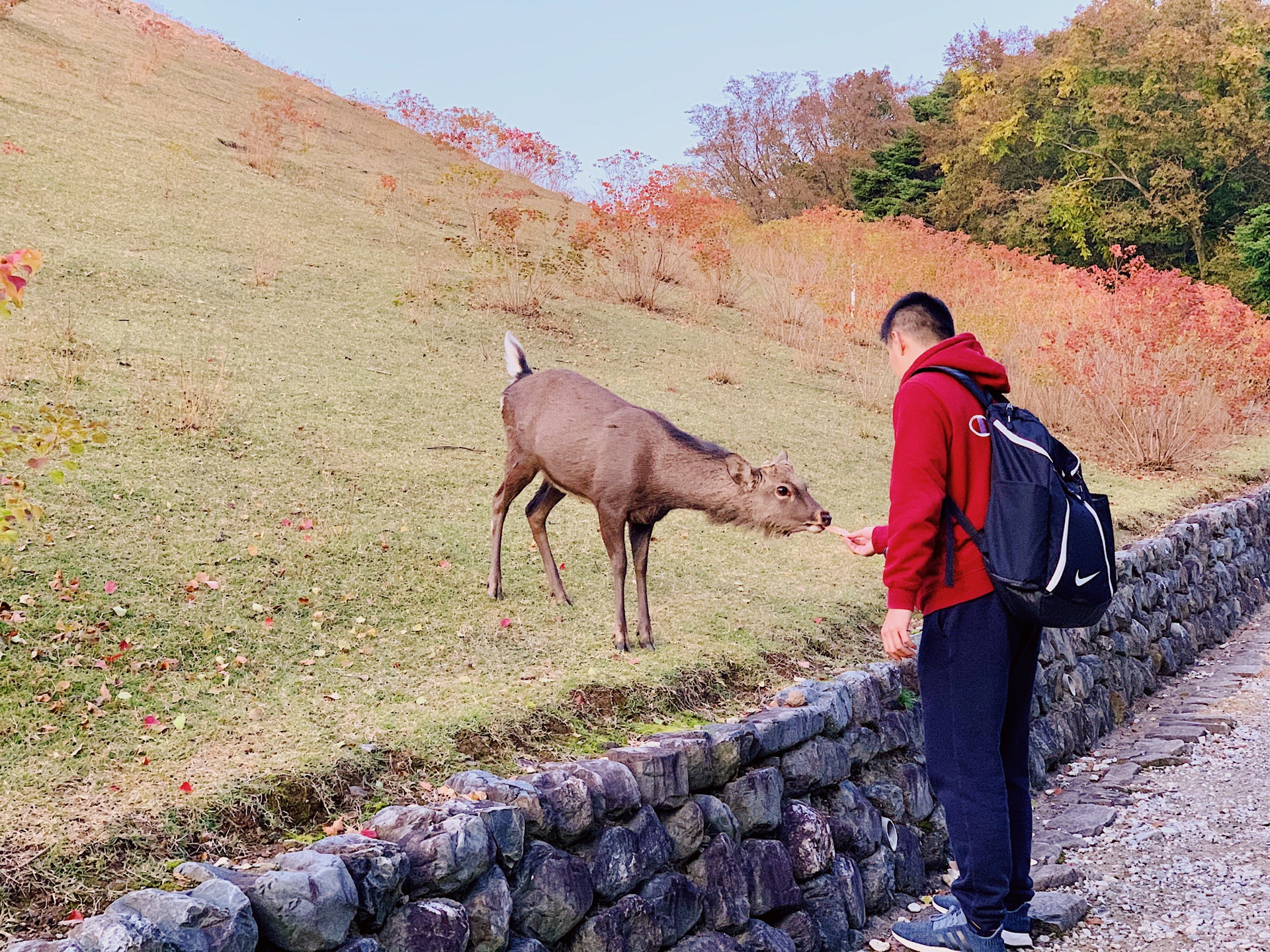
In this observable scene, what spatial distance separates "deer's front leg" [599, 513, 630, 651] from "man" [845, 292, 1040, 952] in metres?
2.25

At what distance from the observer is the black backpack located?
10.9 ft

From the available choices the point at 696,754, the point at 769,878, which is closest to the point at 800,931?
the point at 769,878

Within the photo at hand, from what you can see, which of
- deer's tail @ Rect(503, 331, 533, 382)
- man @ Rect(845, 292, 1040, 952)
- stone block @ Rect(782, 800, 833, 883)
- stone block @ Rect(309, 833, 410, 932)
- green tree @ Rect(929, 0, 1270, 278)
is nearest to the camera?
stone block @ Rect(309, 833, 410, 932)

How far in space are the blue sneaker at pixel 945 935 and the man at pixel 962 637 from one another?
0.6 inches

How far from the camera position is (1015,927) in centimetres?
381

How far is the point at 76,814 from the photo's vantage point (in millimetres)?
3355

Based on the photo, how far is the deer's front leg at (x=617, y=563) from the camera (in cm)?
566

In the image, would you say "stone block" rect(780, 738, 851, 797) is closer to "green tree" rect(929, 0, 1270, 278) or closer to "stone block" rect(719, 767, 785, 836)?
"stone block" rect(719, 767, 785, 836)

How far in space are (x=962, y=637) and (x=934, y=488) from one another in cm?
50

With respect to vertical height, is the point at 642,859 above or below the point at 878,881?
above

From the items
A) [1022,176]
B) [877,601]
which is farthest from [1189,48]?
[877,601]

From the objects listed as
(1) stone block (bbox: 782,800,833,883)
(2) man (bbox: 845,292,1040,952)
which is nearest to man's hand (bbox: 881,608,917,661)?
(2) man (bbox: 845,292,1040,952)

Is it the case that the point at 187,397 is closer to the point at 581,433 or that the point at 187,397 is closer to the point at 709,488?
the point at 581,433

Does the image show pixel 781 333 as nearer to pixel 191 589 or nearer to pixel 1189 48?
pixel 191 589
